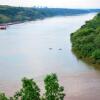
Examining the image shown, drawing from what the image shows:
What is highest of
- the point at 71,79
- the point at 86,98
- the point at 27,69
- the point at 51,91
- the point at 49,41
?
the point at 49,41

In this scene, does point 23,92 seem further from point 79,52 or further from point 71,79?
point 79,52

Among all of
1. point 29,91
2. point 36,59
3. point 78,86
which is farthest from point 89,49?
point 29,91

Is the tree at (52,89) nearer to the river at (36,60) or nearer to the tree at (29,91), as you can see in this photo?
the tree at (29,91)

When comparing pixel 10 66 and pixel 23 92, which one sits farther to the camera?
pixel 10 66

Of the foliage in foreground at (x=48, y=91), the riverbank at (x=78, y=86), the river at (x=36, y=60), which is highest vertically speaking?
the river at (x=36, y=60)

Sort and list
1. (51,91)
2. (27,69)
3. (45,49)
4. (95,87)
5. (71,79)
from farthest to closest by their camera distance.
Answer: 1. (45,49)
2. (27,69)
3. (71,79)
4. (95,87)
5. (51,91)

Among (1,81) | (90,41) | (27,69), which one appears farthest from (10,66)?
(90,41)

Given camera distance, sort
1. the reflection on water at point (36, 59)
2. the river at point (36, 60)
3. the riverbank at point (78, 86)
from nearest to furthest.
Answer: the riverbank at point (78, 86), the river at point (36, 60), the reflection on water at point (36, 59)

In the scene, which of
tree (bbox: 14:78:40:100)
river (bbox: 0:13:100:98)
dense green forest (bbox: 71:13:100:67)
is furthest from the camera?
dense green forest (bbox: 71:13:100:67)

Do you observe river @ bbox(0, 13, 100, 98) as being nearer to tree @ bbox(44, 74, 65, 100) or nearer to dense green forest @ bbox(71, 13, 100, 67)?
dense green forest @ bbox(71, 13, 100, 67)

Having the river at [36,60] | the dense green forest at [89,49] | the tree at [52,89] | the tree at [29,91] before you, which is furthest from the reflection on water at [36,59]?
the tree at [52,89]

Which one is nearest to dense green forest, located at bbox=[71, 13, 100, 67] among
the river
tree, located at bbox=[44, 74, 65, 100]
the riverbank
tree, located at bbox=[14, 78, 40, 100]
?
the river
